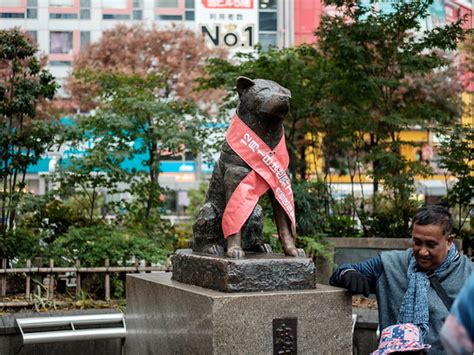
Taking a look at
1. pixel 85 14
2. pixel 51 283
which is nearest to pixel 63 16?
pixel 85 14

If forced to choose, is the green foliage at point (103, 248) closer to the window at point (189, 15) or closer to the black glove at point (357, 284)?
the black glove at point (357, 284)

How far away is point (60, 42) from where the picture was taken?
29.8 metres

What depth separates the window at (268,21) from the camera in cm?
2731

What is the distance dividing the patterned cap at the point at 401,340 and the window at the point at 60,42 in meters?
27.9

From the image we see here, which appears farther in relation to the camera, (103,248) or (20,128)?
(20,128)

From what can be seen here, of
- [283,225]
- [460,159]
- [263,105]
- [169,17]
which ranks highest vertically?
[169,17]

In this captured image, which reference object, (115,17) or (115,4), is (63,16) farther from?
(115,4)

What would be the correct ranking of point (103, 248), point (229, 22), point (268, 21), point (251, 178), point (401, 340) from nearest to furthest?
point (401, 340) < point (251, 178) < point (103, 248) < point (229, 22) < point (268, 21)

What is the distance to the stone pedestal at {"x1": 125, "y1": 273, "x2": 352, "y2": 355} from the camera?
3900 millimetres

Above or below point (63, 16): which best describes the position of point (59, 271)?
below

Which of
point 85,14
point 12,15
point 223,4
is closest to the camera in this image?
point 223,4

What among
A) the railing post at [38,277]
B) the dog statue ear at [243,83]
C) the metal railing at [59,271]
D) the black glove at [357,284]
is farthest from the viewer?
the railing post at [38,277]

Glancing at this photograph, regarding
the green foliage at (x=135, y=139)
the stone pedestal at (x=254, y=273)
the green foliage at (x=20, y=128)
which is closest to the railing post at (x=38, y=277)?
the green foliage at (x=20, y=128)

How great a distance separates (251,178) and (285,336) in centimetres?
100
